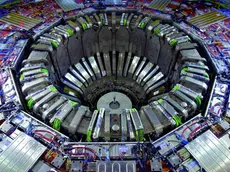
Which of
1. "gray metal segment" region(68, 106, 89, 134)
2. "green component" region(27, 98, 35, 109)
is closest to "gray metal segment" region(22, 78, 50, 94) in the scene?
"green component" region(27, 98, 35, 109)

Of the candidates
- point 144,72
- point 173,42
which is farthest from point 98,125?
point 144,72

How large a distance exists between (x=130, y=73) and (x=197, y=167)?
6.92 metres

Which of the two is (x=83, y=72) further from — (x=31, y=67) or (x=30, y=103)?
(x=30, y=103)

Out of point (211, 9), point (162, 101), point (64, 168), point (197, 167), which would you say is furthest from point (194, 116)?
point (211, 9)

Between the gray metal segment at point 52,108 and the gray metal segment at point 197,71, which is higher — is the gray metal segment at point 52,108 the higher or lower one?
the lower one

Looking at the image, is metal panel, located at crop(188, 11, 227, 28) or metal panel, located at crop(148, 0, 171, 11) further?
metal panel, located at crop(148, 0, 171, 11)

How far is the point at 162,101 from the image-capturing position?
9.34 metres

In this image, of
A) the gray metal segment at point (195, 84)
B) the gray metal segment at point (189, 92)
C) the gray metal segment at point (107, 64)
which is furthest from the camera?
the gray metal segment at point (107, 64)

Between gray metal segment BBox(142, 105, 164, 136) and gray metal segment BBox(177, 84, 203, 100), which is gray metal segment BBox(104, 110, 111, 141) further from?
gray metal segment BBox(177, 84, 203, 100)

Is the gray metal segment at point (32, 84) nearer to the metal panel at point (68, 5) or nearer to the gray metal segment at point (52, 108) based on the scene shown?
the gray metal segment at point (52, 108)

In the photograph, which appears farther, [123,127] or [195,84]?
[195,84]

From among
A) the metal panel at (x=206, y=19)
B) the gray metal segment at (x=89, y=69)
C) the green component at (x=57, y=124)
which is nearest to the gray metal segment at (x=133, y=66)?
the gray metal segment at (x=89, y=69)

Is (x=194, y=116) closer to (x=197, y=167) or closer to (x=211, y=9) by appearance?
(x=197, y=167)

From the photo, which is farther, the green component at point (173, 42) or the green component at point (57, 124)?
the green component at point (173, 42)
